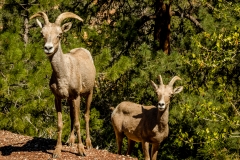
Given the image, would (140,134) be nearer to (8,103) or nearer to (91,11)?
(8,103)

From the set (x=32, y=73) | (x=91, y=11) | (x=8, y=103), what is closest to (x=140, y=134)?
(x=32, y=73)

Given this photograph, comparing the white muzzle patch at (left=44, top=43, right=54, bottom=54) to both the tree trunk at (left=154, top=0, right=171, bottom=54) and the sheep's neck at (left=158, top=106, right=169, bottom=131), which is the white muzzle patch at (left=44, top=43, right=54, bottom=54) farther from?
the tree trunk at (left=154, top=0, right=171, bottom=54)

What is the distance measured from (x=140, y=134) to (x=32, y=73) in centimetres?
325

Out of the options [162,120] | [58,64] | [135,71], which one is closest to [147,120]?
[162,120]

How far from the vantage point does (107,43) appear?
15.6 metres

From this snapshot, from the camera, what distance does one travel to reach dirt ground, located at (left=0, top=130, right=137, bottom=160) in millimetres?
8938

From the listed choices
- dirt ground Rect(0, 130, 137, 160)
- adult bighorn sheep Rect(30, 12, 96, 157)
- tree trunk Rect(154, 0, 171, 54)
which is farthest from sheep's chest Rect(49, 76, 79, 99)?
tree trunk Rect(154, 0, 171, 54)

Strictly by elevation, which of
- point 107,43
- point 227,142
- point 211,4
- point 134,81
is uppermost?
point 211,4

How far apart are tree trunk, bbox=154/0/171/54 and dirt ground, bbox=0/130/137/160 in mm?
6509

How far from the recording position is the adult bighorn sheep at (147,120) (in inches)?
404

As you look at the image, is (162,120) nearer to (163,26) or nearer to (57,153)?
(57,153)

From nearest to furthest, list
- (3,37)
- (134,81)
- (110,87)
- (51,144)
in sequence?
(51,144)
(3,37)
(134,81)
(110,87)

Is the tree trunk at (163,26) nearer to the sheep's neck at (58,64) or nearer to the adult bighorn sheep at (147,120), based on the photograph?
the adult bighorn sheep at (147,120)

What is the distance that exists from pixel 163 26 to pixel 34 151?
7.81 metres
